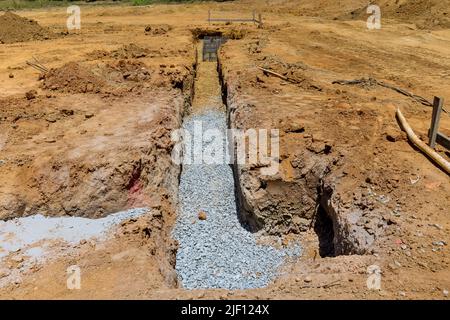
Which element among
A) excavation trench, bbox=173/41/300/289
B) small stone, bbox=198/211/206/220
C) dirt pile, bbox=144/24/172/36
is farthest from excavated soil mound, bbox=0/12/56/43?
small stone, bbox=198/211/206/220

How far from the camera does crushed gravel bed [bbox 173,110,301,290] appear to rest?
25.3ft

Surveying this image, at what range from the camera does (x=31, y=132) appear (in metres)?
10.0

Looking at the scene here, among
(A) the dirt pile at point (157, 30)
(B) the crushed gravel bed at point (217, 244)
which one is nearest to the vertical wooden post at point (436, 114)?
(B) the crushed gravel bed at point (217, 244)

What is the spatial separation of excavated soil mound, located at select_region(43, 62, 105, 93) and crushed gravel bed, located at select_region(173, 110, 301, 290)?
4737 mm

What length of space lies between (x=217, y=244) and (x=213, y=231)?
1.44ft

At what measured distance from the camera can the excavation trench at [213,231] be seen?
777cm

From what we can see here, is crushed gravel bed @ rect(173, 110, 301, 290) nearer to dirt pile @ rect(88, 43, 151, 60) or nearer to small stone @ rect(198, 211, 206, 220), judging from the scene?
small stone @ rect(198, 211, 206, 220)

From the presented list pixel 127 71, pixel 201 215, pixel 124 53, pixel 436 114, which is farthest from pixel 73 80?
pixel 436 114

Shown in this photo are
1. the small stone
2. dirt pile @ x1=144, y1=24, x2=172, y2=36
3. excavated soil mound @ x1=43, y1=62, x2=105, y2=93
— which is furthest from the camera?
dirt pile @ x1=144, y1=24, x2=172, y2=36

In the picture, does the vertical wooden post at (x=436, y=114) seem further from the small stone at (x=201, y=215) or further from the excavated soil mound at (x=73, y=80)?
the excavated soil mound at (x=73, y=80)

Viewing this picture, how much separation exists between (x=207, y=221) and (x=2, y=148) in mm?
5229

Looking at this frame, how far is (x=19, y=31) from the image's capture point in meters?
21.0

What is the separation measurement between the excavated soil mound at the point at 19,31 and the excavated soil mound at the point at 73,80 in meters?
9.09
